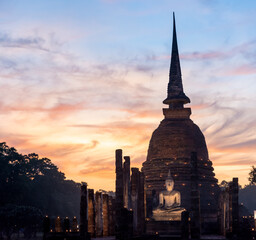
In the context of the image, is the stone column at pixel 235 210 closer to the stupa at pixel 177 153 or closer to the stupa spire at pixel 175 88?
the stupa at pixel 177 153

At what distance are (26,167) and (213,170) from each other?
2290cm

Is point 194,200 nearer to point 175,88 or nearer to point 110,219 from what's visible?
point 110,219

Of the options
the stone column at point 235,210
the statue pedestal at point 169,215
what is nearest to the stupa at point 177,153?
the statue pedestal at point 169,215

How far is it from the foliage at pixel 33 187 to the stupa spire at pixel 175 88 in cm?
1972

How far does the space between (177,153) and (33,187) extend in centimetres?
1994

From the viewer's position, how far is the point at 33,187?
64875mm

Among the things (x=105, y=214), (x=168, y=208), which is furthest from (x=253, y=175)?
(x=105, y=214)

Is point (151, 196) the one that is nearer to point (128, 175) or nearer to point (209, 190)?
point (209, 190)

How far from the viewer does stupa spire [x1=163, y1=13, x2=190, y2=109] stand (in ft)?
199

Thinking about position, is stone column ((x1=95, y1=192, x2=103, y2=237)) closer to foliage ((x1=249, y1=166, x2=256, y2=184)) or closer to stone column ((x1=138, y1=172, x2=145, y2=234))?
stone column ((x1=138, y1=172, x2=145, y2=234))

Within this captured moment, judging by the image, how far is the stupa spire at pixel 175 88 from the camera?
60.5 m

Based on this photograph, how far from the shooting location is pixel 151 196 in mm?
53969

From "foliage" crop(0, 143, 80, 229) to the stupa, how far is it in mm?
13862

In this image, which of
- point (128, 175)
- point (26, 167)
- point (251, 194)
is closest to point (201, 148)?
point (26, 167)
